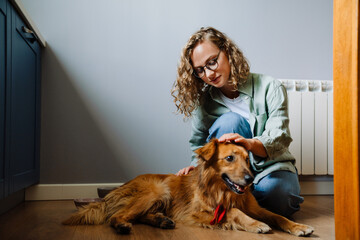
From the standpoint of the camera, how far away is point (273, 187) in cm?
179

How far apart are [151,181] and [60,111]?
3.76ft

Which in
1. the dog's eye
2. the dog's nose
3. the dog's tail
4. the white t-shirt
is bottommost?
the dog's tail

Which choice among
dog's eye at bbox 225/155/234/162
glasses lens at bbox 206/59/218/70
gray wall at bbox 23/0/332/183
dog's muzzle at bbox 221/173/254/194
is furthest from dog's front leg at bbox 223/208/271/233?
gray wall at bbox 23/0/332/183

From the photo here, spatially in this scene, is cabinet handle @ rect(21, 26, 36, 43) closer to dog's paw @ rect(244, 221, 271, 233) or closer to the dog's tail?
the dog's tail

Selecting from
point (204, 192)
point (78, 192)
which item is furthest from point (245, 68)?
point (78, 192)

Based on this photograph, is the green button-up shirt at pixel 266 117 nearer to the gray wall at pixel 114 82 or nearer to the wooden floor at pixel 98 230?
the wooden floor at pixel 98 230

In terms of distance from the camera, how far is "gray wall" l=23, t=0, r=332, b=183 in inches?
101

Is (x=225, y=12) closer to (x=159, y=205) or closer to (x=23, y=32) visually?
(x=23, y=32)

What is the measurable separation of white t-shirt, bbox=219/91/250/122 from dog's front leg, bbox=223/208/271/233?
0.63m

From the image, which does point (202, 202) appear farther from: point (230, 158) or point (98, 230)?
point (98, 230)

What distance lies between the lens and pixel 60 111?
101 inches

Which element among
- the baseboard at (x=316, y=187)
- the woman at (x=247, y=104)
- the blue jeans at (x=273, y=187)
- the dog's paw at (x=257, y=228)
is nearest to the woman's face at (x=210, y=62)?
the woman at (x=247, y=104)

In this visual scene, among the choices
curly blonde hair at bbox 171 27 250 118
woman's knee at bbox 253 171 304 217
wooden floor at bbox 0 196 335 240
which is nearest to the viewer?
wooden floor at bbox 0 196 335 240

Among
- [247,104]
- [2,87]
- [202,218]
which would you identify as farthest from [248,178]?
[2,87]
